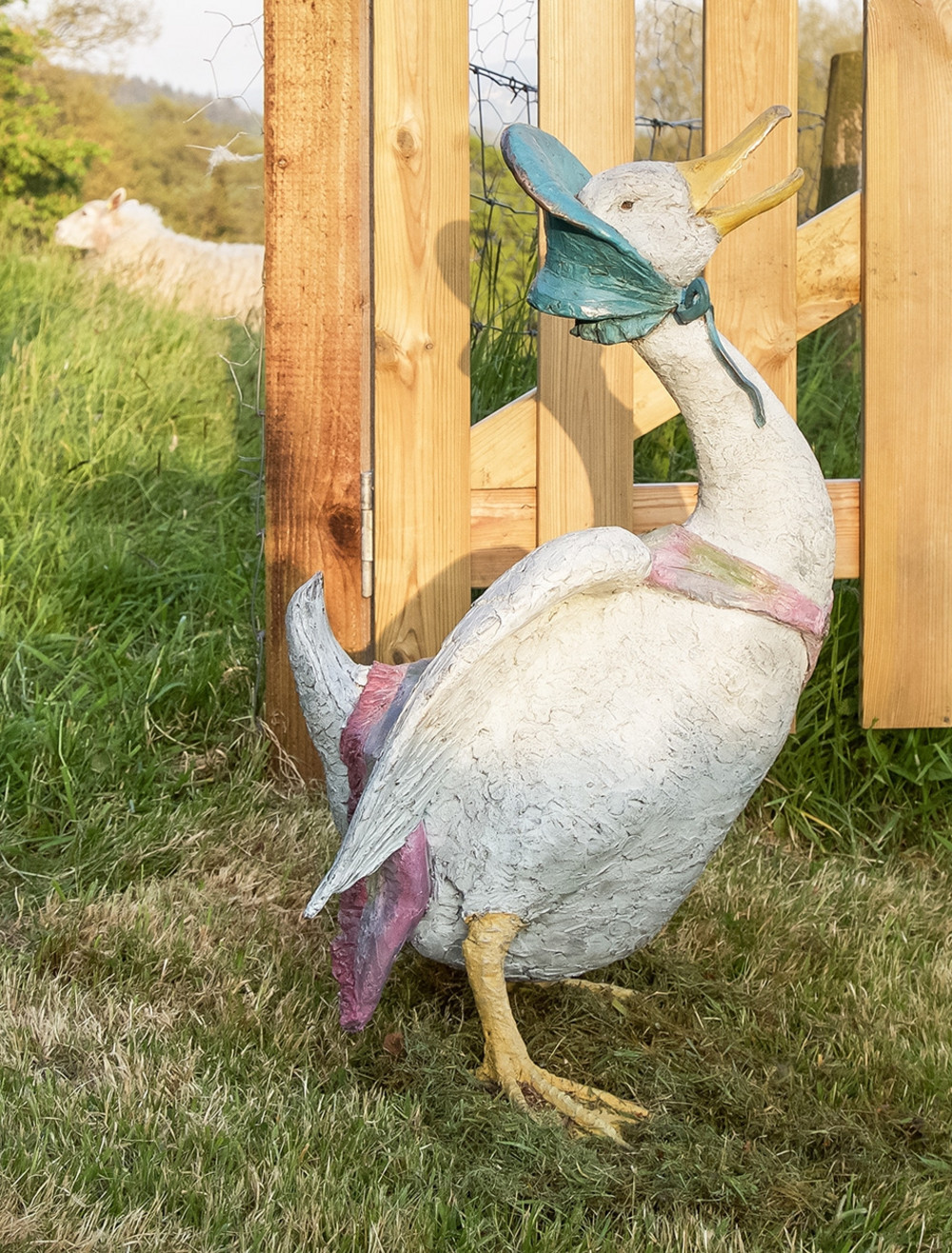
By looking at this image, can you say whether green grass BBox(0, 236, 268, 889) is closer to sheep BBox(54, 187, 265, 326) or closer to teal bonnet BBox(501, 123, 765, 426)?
sheep BBox(54, 187, 265, 326)

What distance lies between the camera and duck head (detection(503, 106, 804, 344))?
159 cm

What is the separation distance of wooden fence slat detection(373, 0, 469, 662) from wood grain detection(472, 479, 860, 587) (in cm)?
4

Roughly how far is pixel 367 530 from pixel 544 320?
1.78 ft

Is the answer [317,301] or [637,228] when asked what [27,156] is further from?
[637,228]

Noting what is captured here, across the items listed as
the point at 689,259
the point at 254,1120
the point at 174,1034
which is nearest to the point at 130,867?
the point at 174,1034

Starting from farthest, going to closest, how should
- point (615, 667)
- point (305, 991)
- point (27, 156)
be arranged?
1. point (27, 156)
2. point (305, 991)
3. point (615, 667)

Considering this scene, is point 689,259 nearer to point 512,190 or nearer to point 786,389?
point 786,389

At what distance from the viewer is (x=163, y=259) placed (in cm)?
597

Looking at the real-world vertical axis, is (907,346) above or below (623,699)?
above

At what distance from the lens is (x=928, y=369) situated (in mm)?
2469

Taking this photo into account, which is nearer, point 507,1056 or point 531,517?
point 507,1056

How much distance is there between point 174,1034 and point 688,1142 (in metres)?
0.81

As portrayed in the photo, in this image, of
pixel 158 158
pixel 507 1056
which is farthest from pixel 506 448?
pixel 158 158

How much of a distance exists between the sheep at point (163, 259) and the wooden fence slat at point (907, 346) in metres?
2.78
